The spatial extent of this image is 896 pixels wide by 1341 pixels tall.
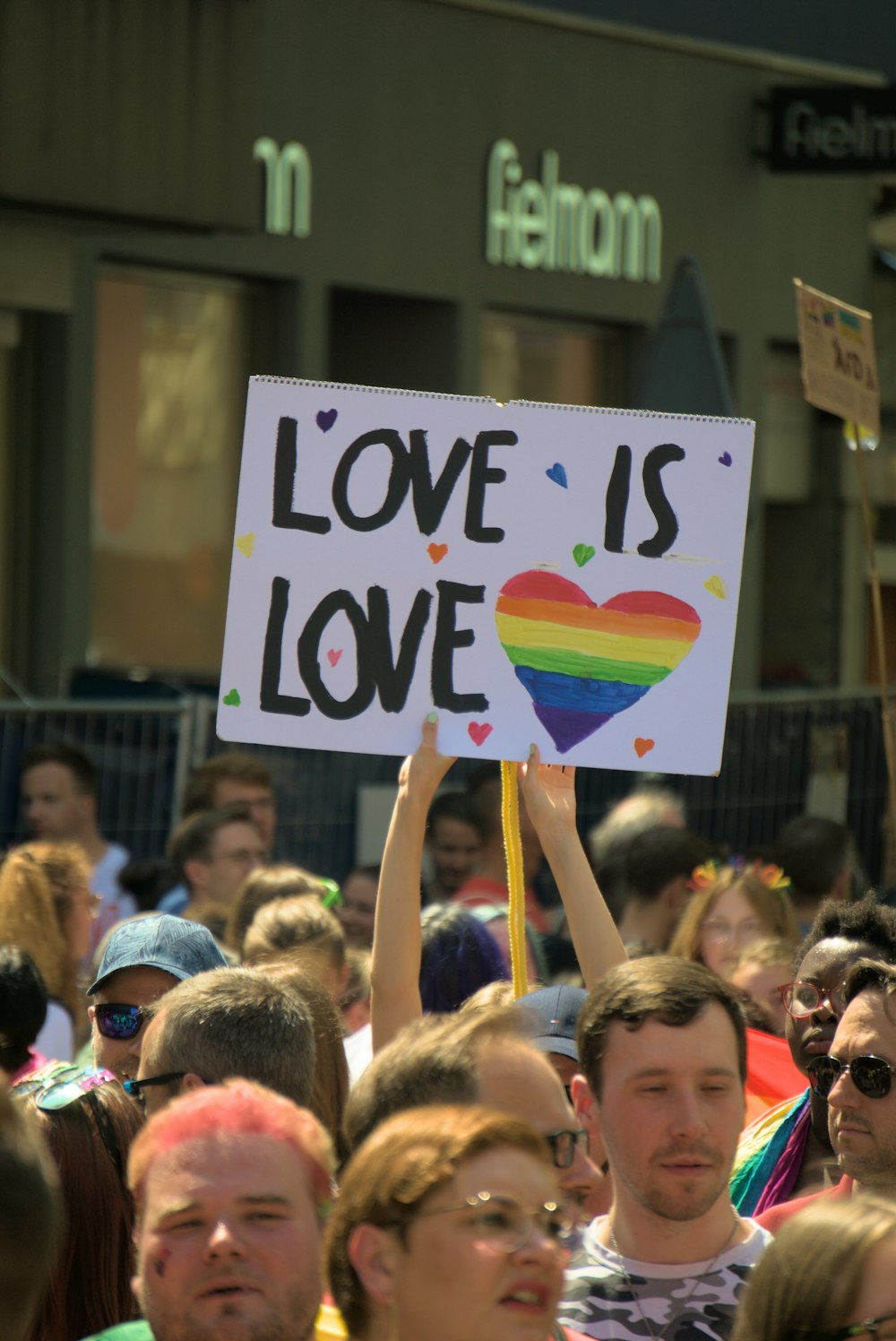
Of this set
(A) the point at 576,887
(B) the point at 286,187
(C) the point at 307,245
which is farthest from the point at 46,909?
(C) the point at 307,245

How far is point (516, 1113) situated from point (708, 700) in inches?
62.3

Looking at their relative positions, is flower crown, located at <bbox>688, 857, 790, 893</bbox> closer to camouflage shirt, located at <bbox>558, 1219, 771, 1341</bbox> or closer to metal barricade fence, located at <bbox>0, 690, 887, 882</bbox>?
metal barricade fence, located at <bbox>0, 690, 887, 882</bbox>

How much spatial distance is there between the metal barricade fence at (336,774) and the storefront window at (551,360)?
5.13 m

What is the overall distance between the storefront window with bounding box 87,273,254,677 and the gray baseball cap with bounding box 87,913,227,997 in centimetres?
893

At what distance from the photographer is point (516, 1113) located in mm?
3176

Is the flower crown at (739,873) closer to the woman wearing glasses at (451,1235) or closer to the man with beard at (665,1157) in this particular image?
the man with beard at (665,1157)

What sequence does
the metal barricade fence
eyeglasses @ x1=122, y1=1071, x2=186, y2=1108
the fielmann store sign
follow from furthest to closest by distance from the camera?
the fielmann store sign < the metal barricade fence < eyeglasses @ x1=122, y1=1071, x2=186, y2=1108

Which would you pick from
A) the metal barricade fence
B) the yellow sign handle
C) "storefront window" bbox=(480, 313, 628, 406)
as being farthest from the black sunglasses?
"storefront window" bbox=(480, 313, 628, 406)

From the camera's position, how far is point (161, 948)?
4.57 m

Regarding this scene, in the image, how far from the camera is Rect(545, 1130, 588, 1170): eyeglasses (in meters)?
3.19

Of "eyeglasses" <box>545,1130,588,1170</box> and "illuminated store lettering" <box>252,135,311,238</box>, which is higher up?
"illuminated store lettering" <box>252,135,311,238</box>

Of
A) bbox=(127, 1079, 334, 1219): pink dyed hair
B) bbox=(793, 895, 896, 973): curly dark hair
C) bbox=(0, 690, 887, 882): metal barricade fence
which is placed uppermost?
bbox=(0, 690, 887, 882): metal barricade fence

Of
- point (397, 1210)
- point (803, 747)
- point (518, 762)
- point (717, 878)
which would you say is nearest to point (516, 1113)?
point (397, 1210)

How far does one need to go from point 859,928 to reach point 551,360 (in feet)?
40.0
